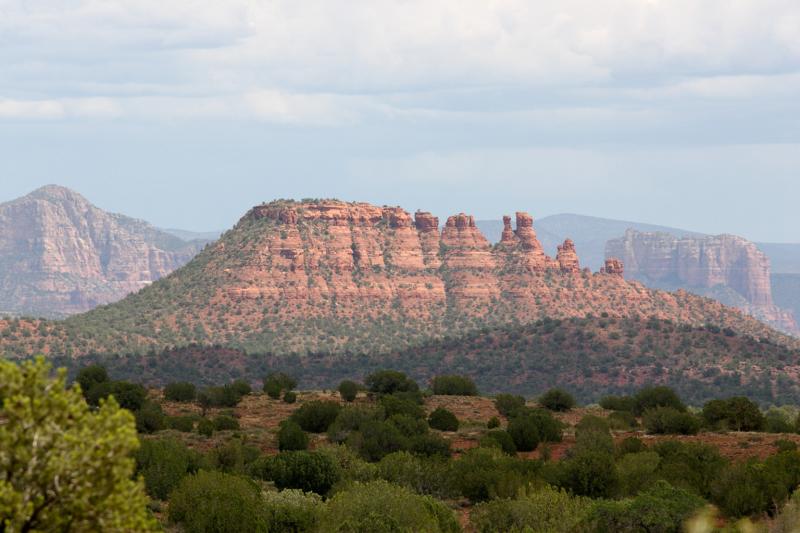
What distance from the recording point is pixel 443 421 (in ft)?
191

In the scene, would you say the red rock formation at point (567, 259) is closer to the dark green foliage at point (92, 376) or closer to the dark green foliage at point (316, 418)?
the dark green foliage at point (92, 376)

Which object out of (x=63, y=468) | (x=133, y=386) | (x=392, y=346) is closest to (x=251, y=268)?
(x=392, y=346)

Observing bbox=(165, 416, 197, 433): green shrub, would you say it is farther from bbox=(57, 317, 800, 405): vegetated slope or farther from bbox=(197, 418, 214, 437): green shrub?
bbox=(57, 317, 800, 405): vegetated slope

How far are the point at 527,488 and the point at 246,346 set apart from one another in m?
120

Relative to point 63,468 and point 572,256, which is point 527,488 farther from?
point 572,256

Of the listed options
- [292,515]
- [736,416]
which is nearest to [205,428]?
[292,515]

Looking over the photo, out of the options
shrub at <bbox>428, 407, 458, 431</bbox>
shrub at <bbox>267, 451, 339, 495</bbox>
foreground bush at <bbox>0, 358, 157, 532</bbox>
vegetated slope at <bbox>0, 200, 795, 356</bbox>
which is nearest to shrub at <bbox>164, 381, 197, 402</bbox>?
shrub at <bbox>428, 407, 458, 431</bbox>

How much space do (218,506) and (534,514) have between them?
8622 millimetres

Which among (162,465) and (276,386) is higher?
Answer: (162,465)

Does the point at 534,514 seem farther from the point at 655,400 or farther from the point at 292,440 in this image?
the point at 655,400

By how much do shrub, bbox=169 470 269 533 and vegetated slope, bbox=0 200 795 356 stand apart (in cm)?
11560

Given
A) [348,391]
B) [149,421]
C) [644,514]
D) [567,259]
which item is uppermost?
[567,259]

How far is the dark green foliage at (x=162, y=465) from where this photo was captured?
39500 mm

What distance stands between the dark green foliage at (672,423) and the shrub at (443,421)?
9343mm
